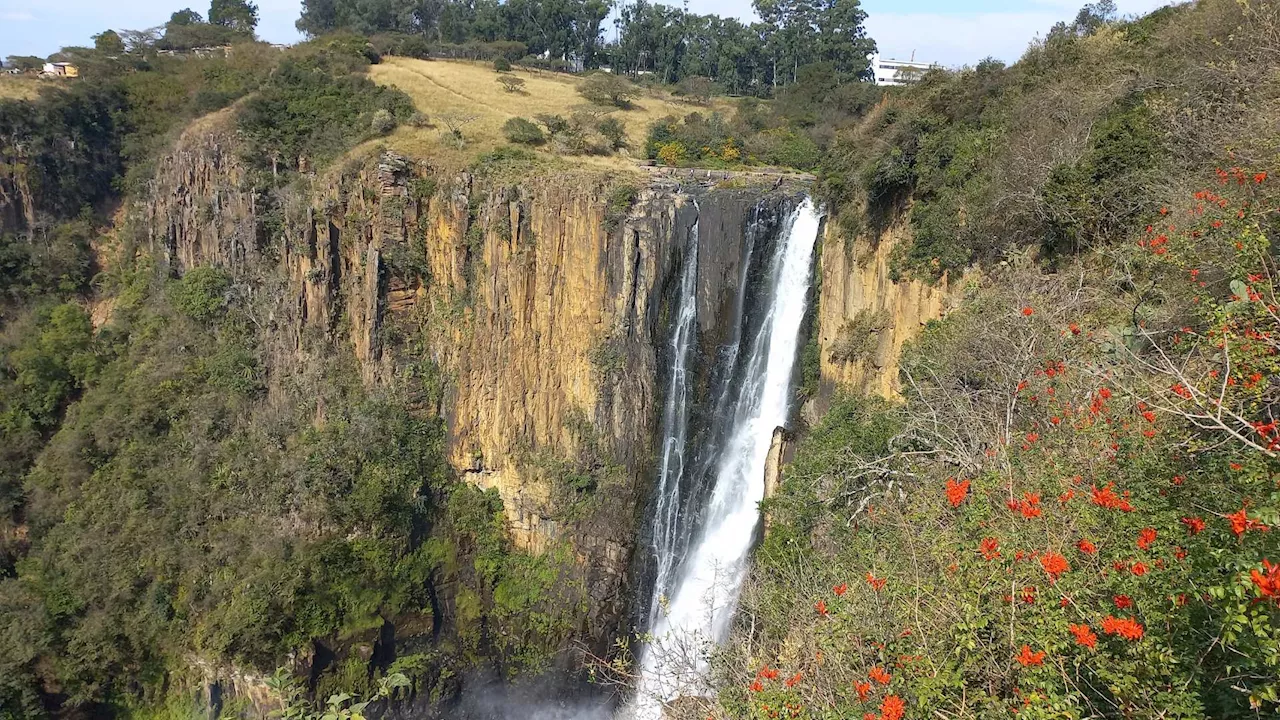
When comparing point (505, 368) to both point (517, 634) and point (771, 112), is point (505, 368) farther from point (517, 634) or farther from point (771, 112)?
point (771, 112)

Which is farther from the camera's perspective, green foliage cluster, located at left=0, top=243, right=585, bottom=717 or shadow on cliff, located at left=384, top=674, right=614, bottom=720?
shadow on cliff, located at left=384, top=674, right=614, bottom=720

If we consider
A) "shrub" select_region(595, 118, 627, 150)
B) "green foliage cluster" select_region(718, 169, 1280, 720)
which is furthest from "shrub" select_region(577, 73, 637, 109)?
"green foliage cluster" select_region(718, 169, 1280, 720)

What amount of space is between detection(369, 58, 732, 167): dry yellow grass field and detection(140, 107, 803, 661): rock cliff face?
8.19 ft

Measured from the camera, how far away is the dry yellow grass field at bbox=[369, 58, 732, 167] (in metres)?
22.0

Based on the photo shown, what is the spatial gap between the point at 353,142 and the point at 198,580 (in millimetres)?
13646

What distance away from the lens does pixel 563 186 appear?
59.6 feet

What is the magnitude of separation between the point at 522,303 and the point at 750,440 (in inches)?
276

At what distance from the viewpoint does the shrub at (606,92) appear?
1198 inches

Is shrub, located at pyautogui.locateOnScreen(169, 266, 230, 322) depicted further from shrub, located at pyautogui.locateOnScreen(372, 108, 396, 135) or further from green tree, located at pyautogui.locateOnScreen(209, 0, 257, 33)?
green tree, located at pyautogui.locateOnScreen(209, 0, 257, 33)

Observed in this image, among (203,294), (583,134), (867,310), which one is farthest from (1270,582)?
(203,294)

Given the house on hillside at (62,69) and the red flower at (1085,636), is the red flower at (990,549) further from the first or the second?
the house on hillside at (62,69)

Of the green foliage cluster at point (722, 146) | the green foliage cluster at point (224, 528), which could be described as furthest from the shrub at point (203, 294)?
the green foliage cluster at point (722, 146)

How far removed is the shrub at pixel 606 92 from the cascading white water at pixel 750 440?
16.7m

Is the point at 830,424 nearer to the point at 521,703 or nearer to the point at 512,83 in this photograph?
the point at 521,703
